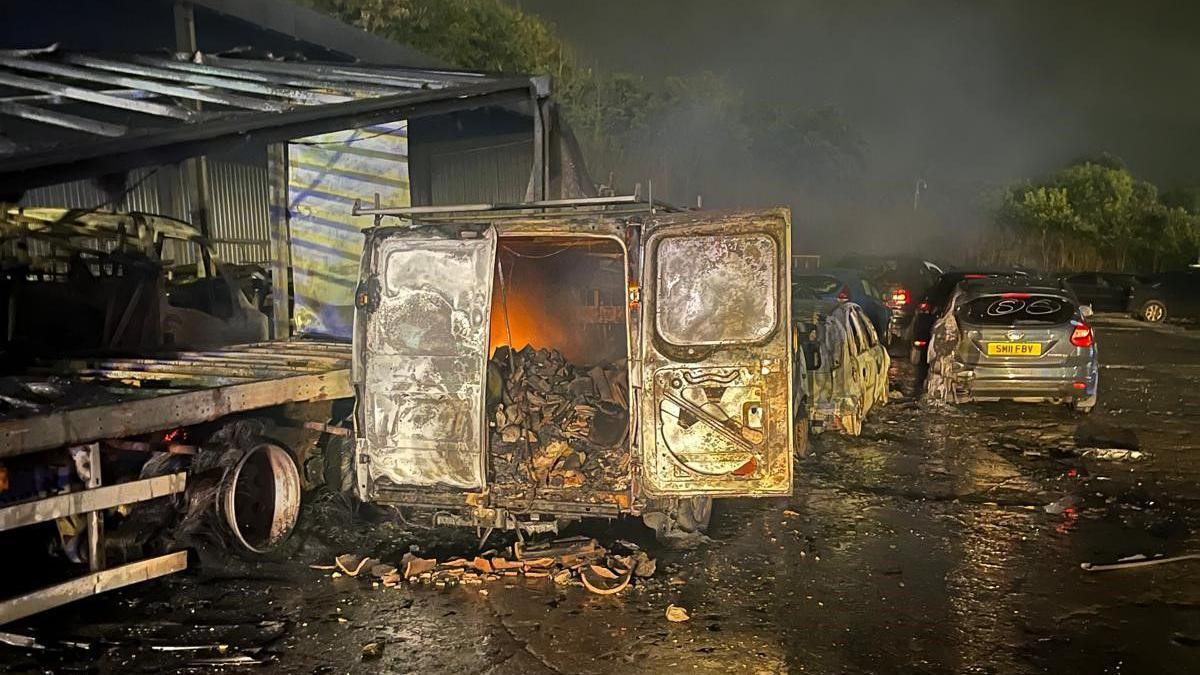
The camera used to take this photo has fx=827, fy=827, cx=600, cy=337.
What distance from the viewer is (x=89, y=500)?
14.9 feet

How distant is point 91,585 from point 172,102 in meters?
3.82

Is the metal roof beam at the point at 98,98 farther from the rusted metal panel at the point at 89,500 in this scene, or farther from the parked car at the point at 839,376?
the parked car at the point at 839,376

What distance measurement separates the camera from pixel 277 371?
21.4 feet

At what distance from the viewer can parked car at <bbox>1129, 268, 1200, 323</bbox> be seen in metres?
23.2

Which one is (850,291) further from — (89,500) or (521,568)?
(89,500)

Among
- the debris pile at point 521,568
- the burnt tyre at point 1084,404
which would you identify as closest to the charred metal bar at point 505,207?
the debris pile at point 521,568

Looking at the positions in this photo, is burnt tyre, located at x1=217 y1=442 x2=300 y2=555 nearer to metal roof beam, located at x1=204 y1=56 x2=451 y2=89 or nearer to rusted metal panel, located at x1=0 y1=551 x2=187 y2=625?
rusted metal panel, located at x1=0 y1=551 x2=187 y2=625

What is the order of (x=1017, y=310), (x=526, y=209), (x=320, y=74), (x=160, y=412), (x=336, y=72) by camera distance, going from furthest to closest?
(x=1017, y=310), (x=336, y=72), (x=320, y=74), (x=526, y=209), (x=160, y=412)

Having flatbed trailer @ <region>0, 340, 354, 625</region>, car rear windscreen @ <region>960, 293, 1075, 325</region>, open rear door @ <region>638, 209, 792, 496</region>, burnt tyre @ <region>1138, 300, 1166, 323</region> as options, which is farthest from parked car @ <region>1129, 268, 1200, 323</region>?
flatbed trailer @ <region>0, 340, 354, 625</region>

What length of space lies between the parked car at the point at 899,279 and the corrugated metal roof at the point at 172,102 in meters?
10.4

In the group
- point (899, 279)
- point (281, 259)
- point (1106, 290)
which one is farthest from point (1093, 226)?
point (281, 259)

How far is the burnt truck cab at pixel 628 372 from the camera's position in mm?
5188

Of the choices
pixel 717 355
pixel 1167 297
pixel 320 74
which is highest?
pixel 320 74

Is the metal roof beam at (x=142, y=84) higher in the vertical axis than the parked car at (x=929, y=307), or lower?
higher
